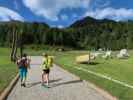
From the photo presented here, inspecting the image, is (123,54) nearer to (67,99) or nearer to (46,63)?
(46,63)

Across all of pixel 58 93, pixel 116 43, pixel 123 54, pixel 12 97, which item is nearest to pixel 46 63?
pixel 58 93

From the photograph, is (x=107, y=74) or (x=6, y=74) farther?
(x=6, y=74)

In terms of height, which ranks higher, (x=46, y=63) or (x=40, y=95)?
(x=46, y=63)

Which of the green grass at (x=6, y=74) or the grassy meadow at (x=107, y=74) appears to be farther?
the green grass at (x=6, y=74)

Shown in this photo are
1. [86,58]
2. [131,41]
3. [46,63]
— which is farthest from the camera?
[131,41]

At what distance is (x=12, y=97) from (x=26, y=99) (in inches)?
38.2

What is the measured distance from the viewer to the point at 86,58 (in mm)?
40031

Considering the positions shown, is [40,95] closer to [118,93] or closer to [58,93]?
[58,93]

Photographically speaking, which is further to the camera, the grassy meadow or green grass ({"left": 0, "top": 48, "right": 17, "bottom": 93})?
green grass ({"left": 0, "top": 48, "right": 17, "bottom": 93})

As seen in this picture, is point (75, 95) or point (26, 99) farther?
point (75, 95)

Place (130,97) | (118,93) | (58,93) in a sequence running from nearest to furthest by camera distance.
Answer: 1. (130,97)
2. (118,93)
3. (58,93)

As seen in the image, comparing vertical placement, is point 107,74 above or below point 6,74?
above

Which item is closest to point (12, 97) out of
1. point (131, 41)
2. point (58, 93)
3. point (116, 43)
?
point (58, 93)

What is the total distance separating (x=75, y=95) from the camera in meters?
15.0
